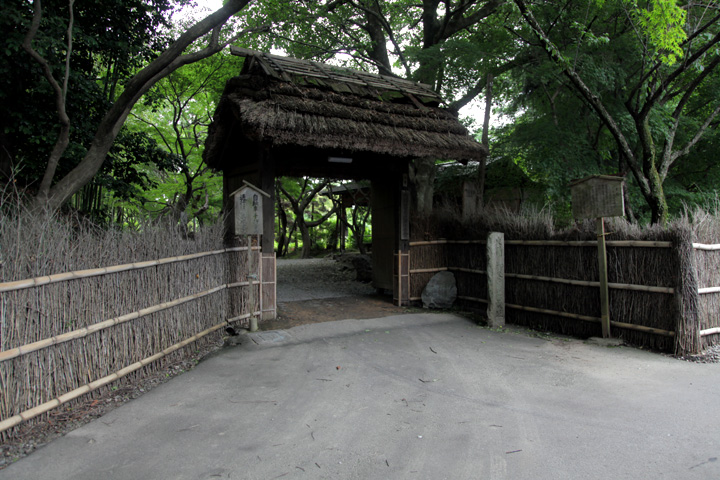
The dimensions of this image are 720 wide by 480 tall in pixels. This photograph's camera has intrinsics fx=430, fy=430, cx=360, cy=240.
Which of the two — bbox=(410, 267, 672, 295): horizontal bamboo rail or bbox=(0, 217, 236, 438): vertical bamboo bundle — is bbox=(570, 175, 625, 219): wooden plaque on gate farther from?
bbox=(0, 217, 236, 438): vertical bamboo bundle

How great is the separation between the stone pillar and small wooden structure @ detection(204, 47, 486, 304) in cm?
179

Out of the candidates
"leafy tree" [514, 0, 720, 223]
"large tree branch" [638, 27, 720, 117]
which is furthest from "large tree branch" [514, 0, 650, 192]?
"large tree branch" [638, 27, 720, 117]

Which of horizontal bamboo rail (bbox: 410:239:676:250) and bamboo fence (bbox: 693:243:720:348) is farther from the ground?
horizontal bamboo rail (bbox: 410:239:676:250)

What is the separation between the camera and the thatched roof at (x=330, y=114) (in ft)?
20.8

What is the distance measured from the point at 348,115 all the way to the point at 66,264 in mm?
4648

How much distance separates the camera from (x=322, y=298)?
898 centimetres

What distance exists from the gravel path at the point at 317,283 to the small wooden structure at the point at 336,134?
128cm

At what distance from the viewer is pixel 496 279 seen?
691 centimetres

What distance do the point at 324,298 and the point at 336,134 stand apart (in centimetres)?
372

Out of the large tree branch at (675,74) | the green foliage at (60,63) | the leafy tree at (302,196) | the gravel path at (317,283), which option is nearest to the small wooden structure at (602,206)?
the large tree branch at (675,74)

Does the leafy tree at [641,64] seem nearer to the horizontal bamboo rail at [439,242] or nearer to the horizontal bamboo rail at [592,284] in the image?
the horizontal bamboo rail at [592,284]

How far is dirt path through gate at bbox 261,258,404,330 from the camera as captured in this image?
721 centimetres

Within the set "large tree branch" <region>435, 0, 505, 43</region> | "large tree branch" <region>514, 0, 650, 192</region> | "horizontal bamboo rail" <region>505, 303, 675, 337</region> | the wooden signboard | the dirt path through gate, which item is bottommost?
the dirt path through gate

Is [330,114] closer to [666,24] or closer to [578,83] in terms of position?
[578,83]
